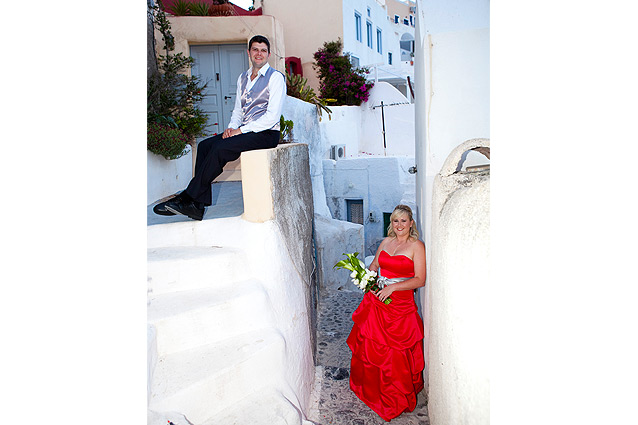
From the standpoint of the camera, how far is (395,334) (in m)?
4.47

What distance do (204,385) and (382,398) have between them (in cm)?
189

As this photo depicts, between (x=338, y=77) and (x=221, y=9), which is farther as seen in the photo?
(x=338, y=77)

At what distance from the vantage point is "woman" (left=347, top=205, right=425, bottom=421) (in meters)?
4.41

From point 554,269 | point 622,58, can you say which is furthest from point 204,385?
point 622,58

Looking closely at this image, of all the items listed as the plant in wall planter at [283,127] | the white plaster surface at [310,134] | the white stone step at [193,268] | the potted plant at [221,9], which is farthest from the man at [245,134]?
the potted plant at [221,9]

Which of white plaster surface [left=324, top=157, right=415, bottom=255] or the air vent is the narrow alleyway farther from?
the air vent

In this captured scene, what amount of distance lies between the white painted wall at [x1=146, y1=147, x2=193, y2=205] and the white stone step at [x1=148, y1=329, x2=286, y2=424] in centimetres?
291

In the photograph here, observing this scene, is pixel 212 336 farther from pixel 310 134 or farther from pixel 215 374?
pixel 310 134

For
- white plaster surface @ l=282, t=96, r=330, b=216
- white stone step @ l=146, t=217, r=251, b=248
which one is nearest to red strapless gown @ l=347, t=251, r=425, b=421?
white stone step @ l=146, t=217, r=251, b=248

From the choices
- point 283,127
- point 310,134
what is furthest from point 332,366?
point 310,134

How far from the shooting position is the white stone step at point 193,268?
3.84 meters

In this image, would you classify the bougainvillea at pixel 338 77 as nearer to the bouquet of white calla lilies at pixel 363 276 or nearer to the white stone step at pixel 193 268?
the bouquet of white calla lilies at pixel 363 276

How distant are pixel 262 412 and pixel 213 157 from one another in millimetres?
2165
